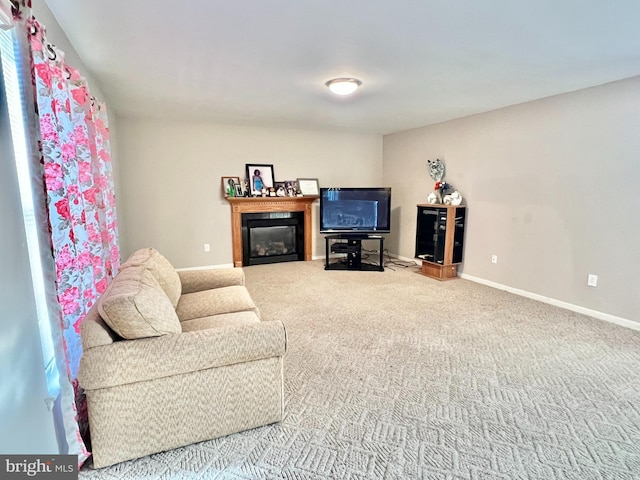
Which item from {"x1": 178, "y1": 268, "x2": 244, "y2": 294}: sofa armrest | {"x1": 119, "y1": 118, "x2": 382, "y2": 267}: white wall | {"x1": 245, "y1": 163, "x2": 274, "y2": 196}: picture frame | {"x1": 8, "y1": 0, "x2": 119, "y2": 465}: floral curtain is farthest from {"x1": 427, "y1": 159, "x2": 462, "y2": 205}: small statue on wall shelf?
{"x1": 8, "y1": 0, "x2": 119, "y2": 465}: floral curtain

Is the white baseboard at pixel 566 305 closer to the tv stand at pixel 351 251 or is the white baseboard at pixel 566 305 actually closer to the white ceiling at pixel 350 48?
the tv stand at pixel 351 251

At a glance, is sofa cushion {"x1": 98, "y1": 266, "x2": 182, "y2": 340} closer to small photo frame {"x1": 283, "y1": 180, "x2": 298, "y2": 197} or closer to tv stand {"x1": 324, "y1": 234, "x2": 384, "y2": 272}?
tv stand {"x1": 324, "y1": 234, "x2": 384, "y2": 272}

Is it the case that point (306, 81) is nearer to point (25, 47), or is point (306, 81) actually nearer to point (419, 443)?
point (25, 47)

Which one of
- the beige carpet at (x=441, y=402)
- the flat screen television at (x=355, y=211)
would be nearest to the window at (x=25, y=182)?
the beige carpet at (x=441, y=402)

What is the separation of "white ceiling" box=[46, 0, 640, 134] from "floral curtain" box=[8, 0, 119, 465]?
1.89 feet

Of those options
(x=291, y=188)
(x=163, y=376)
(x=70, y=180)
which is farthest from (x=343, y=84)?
(x=291, y=188)

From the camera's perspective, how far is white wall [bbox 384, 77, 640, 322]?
324cm

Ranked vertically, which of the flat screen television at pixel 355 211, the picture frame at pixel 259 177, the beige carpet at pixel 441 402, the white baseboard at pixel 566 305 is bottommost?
the beige carpet at pixel 441 402

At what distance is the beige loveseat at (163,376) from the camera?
1.58 meters

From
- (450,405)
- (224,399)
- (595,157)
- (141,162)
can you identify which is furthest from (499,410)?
(141,162)

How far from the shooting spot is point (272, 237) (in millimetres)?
5871

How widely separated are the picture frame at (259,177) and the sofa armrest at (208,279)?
2.61m

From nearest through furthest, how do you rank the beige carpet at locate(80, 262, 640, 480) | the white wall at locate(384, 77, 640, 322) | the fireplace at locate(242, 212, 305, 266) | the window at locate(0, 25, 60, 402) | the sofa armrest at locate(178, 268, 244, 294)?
the window at locate(0, 25, 60, 402) < the beige carpet at locate(80, 262, 640, 480) < the sofa armrest at locate(178, 268, 244, 294) < the white wall at locate(384, 77, 640, 322) < the fireplace at locate(242, 212, 305, 266)

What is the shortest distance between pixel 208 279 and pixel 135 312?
1.45m
